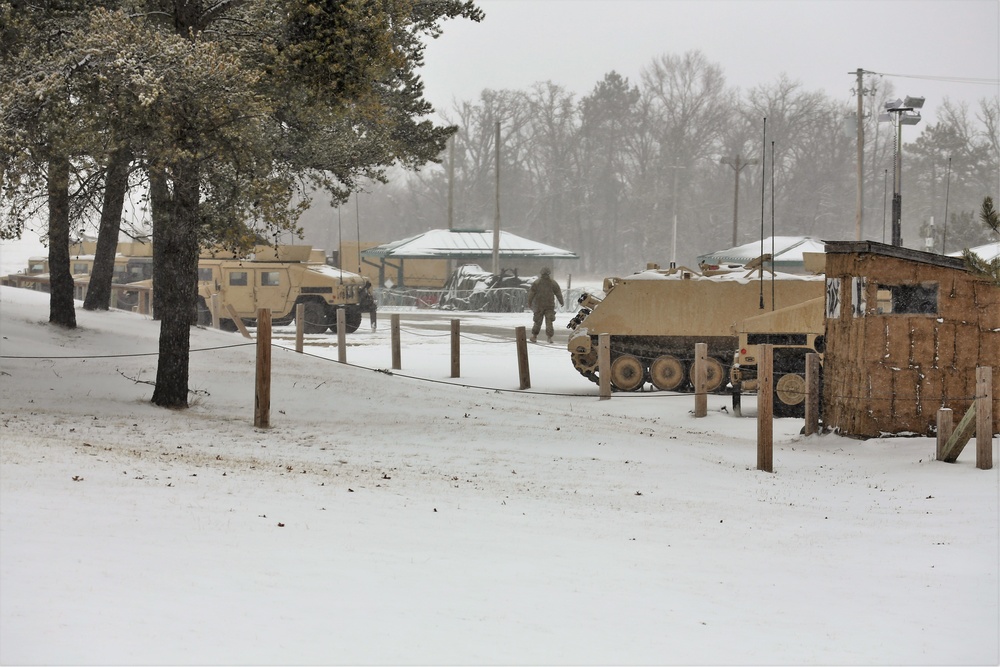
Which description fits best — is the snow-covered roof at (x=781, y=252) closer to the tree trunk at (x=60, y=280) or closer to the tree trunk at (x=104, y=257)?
the tree trunk at (x=104, y=257)

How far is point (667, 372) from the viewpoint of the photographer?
18.9 m

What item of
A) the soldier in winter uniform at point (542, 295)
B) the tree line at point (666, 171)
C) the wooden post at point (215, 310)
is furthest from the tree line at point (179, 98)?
the tree line at point (666, 171)

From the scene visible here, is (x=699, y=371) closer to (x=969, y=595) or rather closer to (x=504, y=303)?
(x=969, y=595)

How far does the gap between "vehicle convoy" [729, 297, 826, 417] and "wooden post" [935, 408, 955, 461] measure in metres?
4.76

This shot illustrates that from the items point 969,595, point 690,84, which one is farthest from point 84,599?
point 690,84

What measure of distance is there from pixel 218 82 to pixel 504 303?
3265 centimetres

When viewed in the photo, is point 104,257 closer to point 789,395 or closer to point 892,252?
point 789,395

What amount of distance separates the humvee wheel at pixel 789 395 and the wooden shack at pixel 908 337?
3.10 m

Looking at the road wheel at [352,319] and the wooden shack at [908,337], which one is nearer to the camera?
the wooden shack at [908,337]

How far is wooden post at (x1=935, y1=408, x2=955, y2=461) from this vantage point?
1141 centimetres

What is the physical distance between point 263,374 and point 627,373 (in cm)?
788

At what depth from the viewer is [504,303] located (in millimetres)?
43750

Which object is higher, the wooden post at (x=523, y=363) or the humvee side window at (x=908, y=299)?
the humvee side window at (x=908, y=299)

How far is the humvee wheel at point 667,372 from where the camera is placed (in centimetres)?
1881
